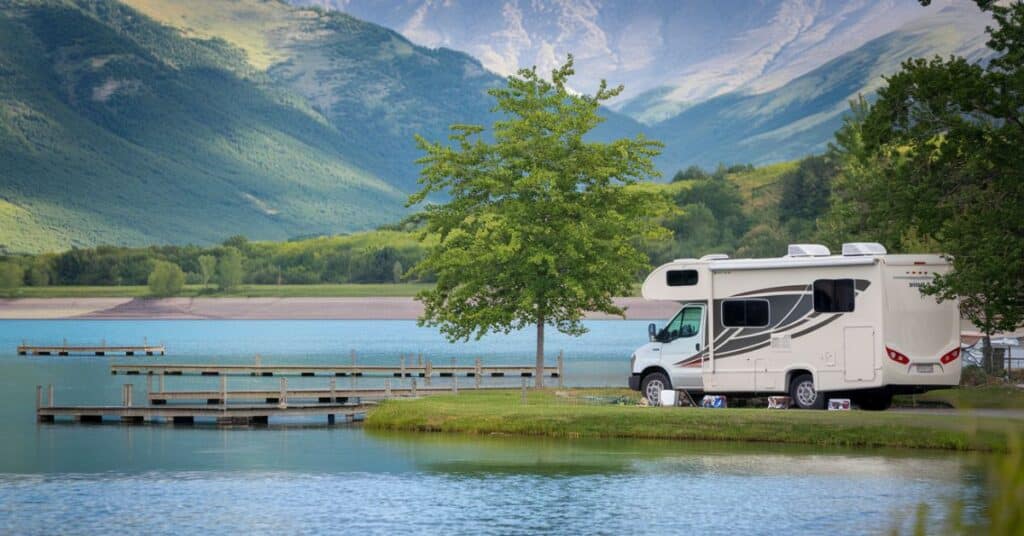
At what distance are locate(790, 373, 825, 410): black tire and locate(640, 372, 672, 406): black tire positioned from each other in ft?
11.0

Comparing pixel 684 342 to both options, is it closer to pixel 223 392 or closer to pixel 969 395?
pixel 969 395

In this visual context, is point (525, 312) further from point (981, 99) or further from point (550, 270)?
point (981, 99)

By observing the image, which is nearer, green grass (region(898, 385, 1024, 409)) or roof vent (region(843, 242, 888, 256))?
roof vent (region(843, 242, 888, 256))

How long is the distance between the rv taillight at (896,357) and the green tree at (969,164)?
1.53 m

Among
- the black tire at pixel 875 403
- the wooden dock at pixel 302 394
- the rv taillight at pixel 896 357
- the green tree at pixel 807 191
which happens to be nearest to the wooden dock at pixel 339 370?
the wooden dock at pixel 302 394

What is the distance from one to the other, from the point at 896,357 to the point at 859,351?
2.65 ft

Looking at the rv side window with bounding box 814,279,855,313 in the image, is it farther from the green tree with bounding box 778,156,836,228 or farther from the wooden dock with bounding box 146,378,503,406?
the green tree with bounding box 778,156,836,228

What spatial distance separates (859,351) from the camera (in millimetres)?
33375

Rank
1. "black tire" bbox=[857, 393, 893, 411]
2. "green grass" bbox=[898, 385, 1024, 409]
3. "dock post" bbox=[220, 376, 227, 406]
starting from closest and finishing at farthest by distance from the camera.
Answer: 1. "black tire" bbox=[857, 393, 893, 411]
2. "green grass" bbox=[898, 385, 1024, 409]
3. "dock post" bbox=[220, 376, 227, 406]

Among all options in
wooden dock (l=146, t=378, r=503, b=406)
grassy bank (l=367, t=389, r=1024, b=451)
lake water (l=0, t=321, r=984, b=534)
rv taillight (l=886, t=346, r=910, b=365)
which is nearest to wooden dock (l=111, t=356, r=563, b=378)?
wooden dock (l=146, t=378, r=503, b=406)

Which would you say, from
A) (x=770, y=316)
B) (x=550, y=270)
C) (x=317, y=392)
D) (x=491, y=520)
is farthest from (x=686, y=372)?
(x=317, y=392)

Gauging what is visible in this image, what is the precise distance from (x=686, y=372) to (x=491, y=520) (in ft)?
42.4

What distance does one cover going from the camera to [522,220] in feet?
150

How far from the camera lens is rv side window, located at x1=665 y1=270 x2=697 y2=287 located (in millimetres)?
35906
